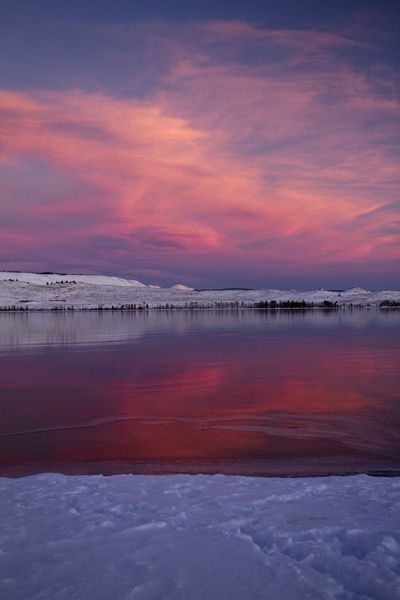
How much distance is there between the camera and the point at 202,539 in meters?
4.43

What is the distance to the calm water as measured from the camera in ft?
24.1

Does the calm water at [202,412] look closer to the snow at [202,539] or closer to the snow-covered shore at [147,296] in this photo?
the snow at [202,539]

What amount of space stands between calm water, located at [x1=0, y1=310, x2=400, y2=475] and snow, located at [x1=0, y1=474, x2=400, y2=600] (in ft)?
3.86

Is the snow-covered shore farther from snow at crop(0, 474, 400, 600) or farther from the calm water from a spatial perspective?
snow at crop(0, 474, 400, 600)

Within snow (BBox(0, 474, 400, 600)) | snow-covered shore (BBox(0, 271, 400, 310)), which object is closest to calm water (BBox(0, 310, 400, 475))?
snow (BBox(0, 474, 400, 600))

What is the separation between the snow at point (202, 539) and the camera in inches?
147

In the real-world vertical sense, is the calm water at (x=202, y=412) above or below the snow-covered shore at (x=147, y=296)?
below

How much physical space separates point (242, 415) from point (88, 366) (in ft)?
26.7

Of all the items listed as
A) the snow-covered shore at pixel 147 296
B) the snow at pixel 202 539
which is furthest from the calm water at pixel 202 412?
the snow-covered shore at pixel 147 296

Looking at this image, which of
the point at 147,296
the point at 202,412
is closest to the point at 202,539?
the point at 202,412

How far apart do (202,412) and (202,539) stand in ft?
19.1

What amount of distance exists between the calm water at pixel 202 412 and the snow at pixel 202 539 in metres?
1.18

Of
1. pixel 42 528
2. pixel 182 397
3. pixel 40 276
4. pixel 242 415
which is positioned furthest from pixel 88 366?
pixel 40 276

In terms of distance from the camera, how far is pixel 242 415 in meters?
9.95
